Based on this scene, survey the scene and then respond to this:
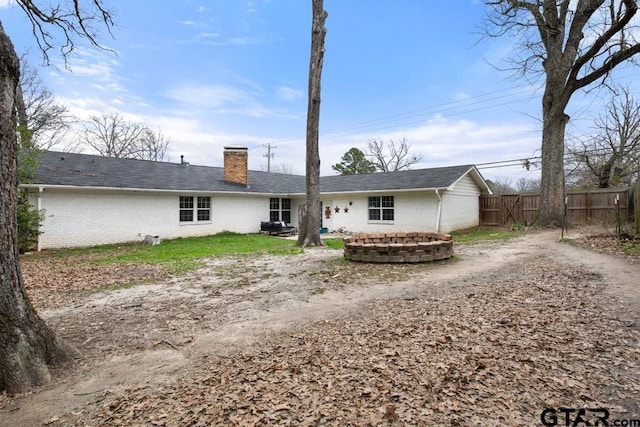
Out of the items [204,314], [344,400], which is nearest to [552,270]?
[344,400]

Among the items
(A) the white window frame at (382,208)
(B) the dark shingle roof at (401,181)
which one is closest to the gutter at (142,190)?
(B) the dark shingle roof at (401,181)

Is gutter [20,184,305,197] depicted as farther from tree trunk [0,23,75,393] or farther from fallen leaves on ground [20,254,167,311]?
tree trunk [0,23,75,393]

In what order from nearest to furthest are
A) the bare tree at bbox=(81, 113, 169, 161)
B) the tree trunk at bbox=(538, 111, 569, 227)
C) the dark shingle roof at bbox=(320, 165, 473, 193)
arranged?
the tree trunk at bbox=(538, 111, 569, 227), the dark shingle roof at bbox=(320, 165, 473, 193), the bare tree at bbox=(81, 113, 169, 161)

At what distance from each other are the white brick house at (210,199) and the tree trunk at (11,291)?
11.4 metres

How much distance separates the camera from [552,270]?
21.2ft

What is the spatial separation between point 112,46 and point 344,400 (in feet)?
28.6

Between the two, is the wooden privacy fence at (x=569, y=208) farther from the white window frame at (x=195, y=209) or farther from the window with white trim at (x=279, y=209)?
the white window frame at (x=195, y=209)

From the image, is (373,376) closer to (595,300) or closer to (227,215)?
(595,300)

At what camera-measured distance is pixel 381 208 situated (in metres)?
17.5

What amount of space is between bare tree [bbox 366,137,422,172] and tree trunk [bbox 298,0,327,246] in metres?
31.4

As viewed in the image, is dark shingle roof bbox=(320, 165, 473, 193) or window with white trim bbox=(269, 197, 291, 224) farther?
window with white trim bbox=(269, 197, 291, 224)

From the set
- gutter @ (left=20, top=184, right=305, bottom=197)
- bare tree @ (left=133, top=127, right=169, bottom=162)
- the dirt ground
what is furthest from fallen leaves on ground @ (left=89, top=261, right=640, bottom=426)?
bare tree @ (left=133, top=127, right=169, bottom=162)

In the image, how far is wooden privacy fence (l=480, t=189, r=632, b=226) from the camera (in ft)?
49.0

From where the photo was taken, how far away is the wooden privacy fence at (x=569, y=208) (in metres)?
14.9
